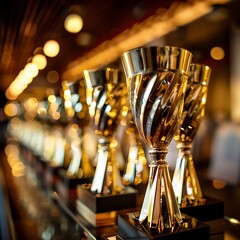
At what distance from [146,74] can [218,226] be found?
39cm

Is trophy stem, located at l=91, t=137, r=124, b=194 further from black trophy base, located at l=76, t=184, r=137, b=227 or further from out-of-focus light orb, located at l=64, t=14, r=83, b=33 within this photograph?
out-of-focus light orb, located at l=64, t=14, r=83, b=33

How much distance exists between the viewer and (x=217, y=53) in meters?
5.21

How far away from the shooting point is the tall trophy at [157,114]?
50cm

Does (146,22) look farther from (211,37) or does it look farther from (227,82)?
(227,82)

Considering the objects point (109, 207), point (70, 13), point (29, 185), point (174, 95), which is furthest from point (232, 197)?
point (70, 13)

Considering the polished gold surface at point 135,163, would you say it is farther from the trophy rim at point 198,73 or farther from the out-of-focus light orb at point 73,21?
the out-of-focus light orb at point 73,21

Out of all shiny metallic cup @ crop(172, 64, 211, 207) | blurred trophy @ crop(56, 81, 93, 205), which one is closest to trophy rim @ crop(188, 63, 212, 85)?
shiny metallic cup @ crop(172, 64, 211, 207)

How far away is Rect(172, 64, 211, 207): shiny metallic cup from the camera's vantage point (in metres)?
0.66

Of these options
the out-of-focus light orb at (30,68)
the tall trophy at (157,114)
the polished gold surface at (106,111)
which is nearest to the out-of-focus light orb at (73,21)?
the polished gold surface at (106,111)

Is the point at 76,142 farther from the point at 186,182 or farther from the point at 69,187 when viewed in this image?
the point at 186,182

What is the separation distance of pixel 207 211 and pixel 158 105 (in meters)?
0.31

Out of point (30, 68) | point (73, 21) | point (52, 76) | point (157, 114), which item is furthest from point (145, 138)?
point (52, 76)

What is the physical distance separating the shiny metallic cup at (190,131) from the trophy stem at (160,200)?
13 centimetres

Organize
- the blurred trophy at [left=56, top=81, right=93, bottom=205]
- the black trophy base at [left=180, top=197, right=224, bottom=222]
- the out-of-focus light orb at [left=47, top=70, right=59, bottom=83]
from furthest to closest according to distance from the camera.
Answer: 1. the out-of-focus light orb at [left=47, top=70, right=59, bottom=83]
2. the blurred trophy at [left=56, top=81, right=93, bottom=205]
3. the black trophy base at [left=180, top=197, right=224, bottom=222]
